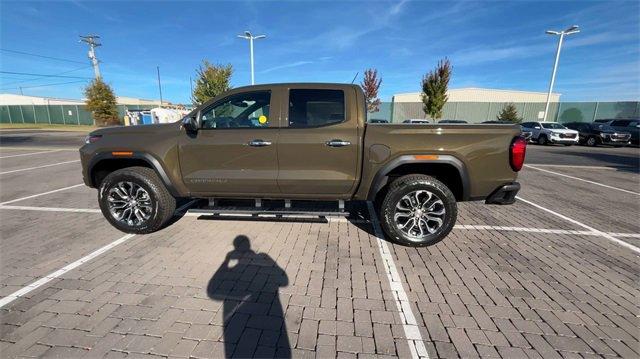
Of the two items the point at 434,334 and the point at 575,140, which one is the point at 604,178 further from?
the point at 575,140

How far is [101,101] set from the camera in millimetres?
30750

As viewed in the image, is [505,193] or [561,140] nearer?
[505,193]

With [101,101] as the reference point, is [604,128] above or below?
below

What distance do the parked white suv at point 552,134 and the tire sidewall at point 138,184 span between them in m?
23.3

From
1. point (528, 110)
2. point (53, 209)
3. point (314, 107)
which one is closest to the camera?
point (314, 107)

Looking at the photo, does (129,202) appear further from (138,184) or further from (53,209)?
(53,209)

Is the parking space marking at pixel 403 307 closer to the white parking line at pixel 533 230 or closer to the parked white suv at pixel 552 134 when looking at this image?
the white parking line at pixel 533 230

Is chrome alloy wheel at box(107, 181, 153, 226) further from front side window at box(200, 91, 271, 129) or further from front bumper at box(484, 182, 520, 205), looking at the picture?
front bumper at box(484, 182, 520, 205)

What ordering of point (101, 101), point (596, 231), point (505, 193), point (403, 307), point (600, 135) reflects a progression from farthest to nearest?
point (101, 101) → point (600, 135) → point (596, 231) → point (505, 193) → point (403, 307)

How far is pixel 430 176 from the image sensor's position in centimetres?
378

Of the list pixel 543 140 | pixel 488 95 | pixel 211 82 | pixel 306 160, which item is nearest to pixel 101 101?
pixel 211 82

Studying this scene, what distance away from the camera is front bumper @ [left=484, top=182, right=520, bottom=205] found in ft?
11.7

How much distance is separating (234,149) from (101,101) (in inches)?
1390

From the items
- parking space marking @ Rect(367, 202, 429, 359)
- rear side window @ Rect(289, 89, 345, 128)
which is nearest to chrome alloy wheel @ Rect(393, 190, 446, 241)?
parking space marking @ Rect(367, 202, 429, 359)
